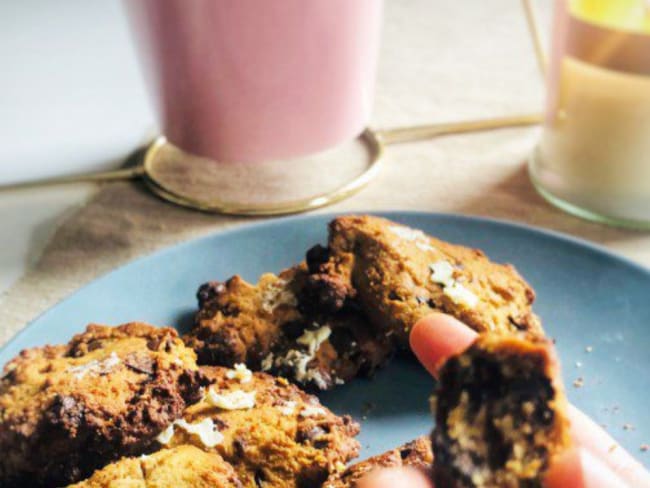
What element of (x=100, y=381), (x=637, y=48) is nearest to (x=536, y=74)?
(x=637, y=48)

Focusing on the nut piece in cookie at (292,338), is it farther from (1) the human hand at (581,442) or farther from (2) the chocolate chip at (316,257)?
(1) the human hand at (581,442)

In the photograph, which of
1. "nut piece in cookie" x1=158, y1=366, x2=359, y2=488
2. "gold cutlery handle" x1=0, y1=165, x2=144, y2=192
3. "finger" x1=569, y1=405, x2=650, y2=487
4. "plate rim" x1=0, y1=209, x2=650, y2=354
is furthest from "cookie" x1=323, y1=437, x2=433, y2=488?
"gold cutlery handle" x1=0, y1=165, x2=144, y2=192

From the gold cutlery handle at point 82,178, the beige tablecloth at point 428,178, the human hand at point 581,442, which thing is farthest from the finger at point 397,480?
the gold cutlery handle at point 82,178

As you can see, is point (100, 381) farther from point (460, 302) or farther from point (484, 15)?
point (484, 15)

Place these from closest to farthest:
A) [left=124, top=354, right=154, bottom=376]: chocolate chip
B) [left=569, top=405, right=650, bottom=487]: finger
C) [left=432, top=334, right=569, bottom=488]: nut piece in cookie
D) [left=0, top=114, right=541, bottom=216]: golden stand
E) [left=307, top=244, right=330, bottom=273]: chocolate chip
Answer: [left=432, top=334, right=569, bottom=488]: nut piece in cookie < [left=569, top=405, right=650, bottom=487]: finger < [left=124, top=354, right=154, bottom=376]: chocolate chip < [left=307, top=244, right=330, bottom=273]: chocolate chip < [left=0, top=114, right=541, bottom=216]: golden stand

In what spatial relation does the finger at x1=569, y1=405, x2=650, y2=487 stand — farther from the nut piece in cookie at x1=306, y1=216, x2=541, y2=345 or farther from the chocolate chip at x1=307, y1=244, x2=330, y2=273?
the chocolate chip at x1=307, y1=244, x2=330, y2=273

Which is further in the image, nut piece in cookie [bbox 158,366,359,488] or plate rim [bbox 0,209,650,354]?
plate rim [bbox 0,209,650,354]

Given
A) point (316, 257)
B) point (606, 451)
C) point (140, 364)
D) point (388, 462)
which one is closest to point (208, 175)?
point (316, 257)

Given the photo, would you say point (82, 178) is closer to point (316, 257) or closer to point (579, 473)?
point (316, 257)
